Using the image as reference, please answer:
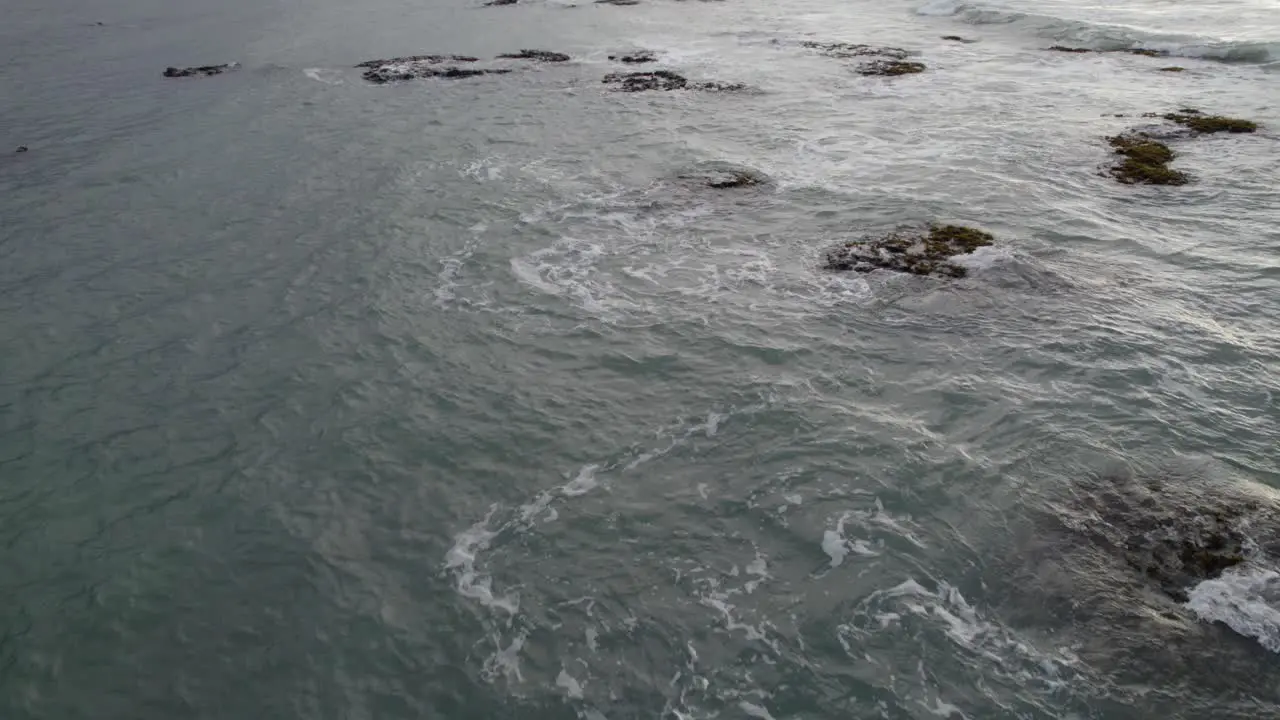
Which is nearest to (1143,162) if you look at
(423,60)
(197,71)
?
(423,60)

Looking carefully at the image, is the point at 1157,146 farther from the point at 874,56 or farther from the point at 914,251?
the point at 874,56

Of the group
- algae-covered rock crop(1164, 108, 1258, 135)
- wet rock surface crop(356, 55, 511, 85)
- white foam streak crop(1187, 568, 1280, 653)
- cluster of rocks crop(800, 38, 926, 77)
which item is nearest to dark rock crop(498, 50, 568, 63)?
wet rock surface crop(356, 55, 511, 85)

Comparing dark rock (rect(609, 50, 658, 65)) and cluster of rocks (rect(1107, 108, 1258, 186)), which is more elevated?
dark rock (rect(609, 50, 658, 65))

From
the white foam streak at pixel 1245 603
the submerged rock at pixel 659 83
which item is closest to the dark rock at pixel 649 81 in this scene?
the submerged rock at pixel 659 83

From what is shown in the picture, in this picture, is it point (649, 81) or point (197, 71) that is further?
point (197, 71)

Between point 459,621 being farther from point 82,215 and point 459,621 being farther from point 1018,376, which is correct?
point 82,215

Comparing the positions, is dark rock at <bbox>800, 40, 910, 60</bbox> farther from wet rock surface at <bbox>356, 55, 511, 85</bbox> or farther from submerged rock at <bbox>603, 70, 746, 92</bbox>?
wet rock surface at <bbox>356, 55, 511, 85</bbox>
